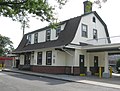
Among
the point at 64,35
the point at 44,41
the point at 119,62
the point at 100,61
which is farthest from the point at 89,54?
the point at 119,62

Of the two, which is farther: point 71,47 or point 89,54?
point 89,54

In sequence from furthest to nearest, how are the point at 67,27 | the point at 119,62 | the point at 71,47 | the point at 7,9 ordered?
the point at 119,62 < the point at 67,27 < the point at 71,47 < the point at 7,9

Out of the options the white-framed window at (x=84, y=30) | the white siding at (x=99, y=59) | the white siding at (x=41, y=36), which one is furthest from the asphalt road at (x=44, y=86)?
the white siding at (x=41, y=36)

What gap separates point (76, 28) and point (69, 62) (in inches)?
155

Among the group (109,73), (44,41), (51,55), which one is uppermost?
(44,41)

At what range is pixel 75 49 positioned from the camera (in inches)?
822

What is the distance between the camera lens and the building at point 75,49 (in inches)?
818

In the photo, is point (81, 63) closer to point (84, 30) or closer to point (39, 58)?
point (84, 30)

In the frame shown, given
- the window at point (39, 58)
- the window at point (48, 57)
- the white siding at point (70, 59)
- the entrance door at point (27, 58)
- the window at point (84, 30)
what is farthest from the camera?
the entrance door at point (27, 58)

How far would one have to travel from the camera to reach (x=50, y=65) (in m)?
22.6

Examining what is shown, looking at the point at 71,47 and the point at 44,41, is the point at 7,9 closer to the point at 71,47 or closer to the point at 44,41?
the point at 71,47

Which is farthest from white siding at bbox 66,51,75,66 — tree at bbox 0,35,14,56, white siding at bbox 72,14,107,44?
tree at bbox 0,35,14,56

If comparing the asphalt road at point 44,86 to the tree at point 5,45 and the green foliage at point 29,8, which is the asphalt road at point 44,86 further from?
the tree at point 5,45

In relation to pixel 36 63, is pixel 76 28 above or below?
above
